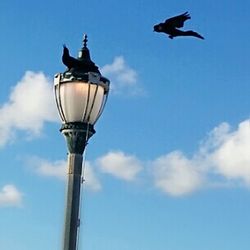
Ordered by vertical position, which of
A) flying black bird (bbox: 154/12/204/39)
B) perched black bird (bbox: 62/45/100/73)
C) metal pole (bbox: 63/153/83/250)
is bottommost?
metal pole (bbox: 63/153/83/250)

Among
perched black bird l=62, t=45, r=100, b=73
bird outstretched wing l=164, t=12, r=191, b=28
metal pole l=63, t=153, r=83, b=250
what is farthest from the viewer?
perched black bird l=62, t=45, r=100, b=73

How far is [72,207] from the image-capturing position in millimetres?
11227

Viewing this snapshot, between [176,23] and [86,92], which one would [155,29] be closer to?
[176,23]

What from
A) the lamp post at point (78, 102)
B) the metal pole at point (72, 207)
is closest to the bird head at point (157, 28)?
the lamp post at point (78, 102)

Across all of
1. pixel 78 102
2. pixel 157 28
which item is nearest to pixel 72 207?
pixel 78 102

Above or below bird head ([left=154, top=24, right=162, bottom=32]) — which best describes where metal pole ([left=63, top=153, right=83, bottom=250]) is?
below

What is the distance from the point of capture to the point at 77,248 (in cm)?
1119

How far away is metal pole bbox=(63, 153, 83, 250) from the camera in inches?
439

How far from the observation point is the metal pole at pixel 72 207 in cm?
1114

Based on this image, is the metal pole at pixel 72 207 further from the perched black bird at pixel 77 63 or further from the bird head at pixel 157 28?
the bird head at pixel 157 28

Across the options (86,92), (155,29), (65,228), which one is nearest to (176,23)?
(155,29)

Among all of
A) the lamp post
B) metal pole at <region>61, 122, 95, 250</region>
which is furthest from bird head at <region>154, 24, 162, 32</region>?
metal pole at <region>61, 122, 95, 250</region>

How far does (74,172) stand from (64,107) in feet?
2.53

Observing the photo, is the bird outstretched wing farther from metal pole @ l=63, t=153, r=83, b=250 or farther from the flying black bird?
metal pole @ l=63, t=153, r=83, b=250
